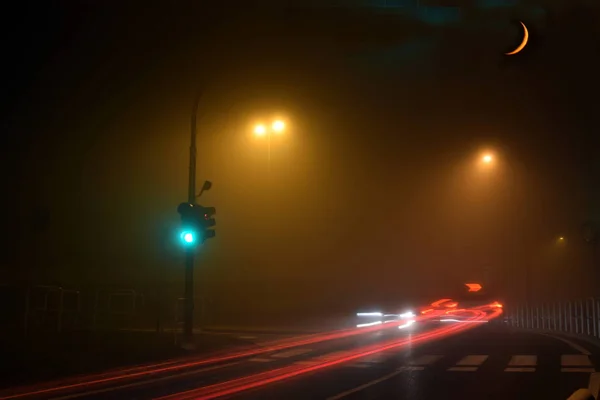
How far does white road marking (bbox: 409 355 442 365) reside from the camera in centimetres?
1800

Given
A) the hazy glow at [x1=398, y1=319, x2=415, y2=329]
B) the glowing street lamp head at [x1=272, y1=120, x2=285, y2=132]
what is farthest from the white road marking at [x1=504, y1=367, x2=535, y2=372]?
the hazy glow at [x1=398, y1=319, x2=415, y2=329]

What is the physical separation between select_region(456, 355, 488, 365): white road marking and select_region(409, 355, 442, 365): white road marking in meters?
0.63

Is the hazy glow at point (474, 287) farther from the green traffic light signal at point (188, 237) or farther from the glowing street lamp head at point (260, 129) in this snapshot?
the green traffic light signal at point (188, 237)

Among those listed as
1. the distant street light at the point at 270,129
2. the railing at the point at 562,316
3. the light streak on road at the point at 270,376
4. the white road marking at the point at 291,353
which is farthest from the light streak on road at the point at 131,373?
the railing at the point at 562,316

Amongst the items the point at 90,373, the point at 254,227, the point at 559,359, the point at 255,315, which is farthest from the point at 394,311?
the point at 90,373

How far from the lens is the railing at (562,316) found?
28.1m

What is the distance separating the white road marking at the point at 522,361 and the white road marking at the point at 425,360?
1761mm

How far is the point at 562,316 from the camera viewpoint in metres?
34.8

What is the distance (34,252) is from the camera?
33250 millimetres

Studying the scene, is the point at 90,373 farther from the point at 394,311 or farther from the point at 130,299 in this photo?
the point at 394,311

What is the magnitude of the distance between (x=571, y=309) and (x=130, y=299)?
709 inches

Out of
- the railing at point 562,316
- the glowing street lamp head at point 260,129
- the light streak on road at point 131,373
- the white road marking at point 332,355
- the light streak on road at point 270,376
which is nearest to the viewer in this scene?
the light streak on road at point 270,376

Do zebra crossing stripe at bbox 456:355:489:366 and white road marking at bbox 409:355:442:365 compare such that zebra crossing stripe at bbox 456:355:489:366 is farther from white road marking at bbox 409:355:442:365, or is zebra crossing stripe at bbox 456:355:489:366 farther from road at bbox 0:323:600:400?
white road marking at bbox 409:355:442:365

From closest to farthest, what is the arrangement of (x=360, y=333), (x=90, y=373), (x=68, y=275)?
(x=90, y=373) → (x=360, y=333) → (x=68, y=275)
